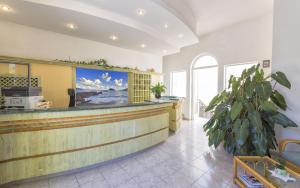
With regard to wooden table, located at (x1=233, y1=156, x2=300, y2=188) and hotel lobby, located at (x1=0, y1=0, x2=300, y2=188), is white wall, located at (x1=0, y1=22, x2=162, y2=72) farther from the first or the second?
wooden table, located at (x1=233, y1=156, x2=300, y2=188)

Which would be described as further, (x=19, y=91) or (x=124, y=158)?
(x=124, y=158)

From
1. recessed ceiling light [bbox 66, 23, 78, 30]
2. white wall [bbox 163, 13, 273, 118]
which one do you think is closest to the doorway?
white wall [bbox 163, 13, 273, 118]

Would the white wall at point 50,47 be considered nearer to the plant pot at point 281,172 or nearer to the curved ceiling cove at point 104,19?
the curved ceiling cove at point 104,19

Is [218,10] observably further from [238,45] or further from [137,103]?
[137,103]

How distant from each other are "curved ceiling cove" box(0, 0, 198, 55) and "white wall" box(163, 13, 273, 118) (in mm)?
1259

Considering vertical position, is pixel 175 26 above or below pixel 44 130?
above

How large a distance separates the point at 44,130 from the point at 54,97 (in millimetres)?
2403

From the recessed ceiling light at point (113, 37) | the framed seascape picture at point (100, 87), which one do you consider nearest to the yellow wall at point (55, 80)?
the framed seascape picture at point (100, 87)

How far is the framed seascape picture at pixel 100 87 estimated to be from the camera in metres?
4.70

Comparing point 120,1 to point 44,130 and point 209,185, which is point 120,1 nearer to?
point 44,130

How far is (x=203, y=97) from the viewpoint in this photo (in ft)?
22.1

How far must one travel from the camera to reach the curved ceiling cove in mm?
3039

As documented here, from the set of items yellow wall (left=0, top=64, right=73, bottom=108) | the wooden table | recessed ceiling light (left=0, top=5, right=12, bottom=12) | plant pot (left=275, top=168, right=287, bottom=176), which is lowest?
the wooden table

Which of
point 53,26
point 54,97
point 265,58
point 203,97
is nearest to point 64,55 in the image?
point 53,26
